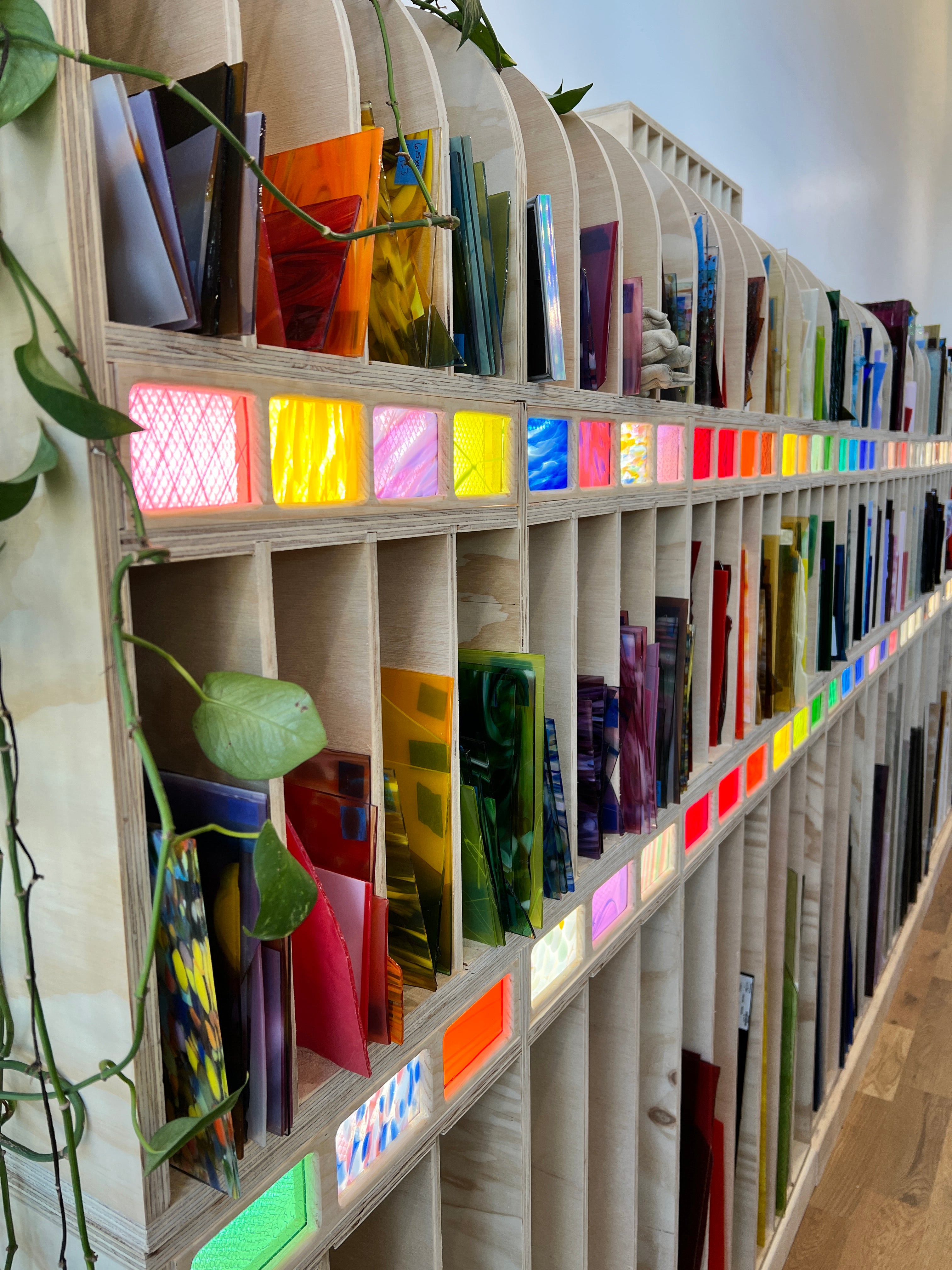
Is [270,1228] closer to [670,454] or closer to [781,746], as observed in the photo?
[670,454]

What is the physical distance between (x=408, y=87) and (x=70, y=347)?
42cm

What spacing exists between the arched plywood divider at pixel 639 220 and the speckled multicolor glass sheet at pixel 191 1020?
0.90 m

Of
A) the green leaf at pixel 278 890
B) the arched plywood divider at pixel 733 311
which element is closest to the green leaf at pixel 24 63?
the green leaf at pixel 278 890

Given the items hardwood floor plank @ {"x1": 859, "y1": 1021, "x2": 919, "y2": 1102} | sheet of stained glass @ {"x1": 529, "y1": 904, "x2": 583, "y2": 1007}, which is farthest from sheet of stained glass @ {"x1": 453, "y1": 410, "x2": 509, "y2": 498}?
hardwood floor plank @ {"x1": 859, "y1": 1021, "x2": 919, "y2": 1102}

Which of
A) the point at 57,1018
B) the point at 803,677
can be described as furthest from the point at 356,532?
the point at 803,677

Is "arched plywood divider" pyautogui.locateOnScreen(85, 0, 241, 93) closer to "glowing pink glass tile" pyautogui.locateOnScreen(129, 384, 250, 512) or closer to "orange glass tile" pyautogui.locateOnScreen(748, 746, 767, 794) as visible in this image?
"glowing pink glass tile" pyautogui.locateOnScreen(129, 384, 250, 512)

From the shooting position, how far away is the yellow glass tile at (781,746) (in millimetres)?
1753

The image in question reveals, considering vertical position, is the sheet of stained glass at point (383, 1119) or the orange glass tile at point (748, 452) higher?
the orange glass tile at point (748, 452)

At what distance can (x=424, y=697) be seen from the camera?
0.81 metres

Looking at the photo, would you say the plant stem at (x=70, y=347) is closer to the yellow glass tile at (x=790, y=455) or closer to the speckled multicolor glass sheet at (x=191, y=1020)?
the speckled multicolor glass sheet at (x=191, y=1020)

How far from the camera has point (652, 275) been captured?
3.81 feet

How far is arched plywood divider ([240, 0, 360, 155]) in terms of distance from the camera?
24.8 inches

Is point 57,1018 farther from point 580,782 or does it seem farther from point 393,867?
point 580,782

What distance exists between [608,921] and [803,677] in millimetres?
874
